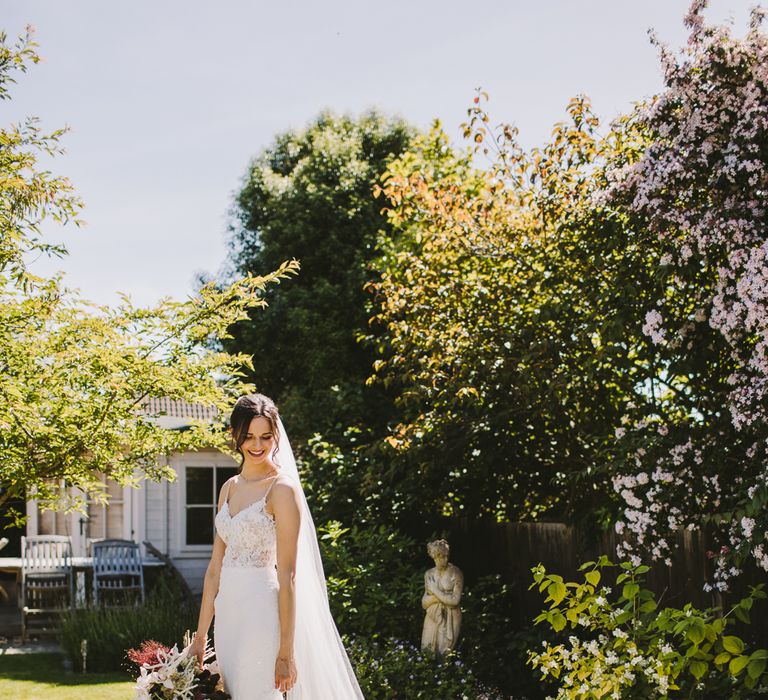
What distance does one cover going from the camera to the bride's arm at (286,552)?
4.22 meters

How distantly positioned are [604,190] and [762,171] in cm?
141

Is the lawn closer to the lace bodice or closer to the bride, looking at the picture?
the bride

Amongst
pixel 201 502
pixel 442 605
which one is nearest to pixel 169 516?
pixel 201 502

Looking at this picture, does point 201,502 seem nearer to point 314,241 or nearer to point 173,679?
point 314,241

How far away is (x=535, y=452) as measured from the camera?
8.89 m

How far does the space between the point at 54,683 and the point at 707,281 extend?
7.39m

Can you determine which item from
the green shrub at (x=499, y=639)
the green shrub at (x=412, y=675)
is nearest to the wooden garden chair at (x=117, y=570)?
the green shrub at (x=499, y=639)

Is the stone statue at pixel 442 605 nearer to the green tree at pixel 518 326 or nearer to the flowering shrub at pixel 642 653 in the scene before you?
the green tree at pixel 518 326

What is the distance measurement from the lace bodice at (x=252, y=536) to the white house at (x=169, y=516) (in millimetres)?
11299

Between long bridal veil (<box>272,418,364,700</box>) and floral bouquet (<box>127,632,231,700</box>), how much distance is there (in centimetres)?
50

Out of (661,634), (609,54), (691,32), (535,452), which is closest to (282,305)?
(535,452)

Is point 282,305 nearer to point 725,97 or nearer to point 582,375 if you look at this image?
Result: point 582,375

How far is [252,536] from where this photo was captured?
4352 millimetres

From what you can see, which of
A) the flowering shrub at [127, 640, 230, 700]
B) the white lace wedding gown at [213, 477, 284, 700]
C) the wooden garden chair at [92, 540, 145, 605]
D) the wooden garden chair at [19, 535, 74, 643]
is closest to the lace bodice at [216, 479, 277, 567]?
the white lace wedding gown at [213, 477, 284, 700]
